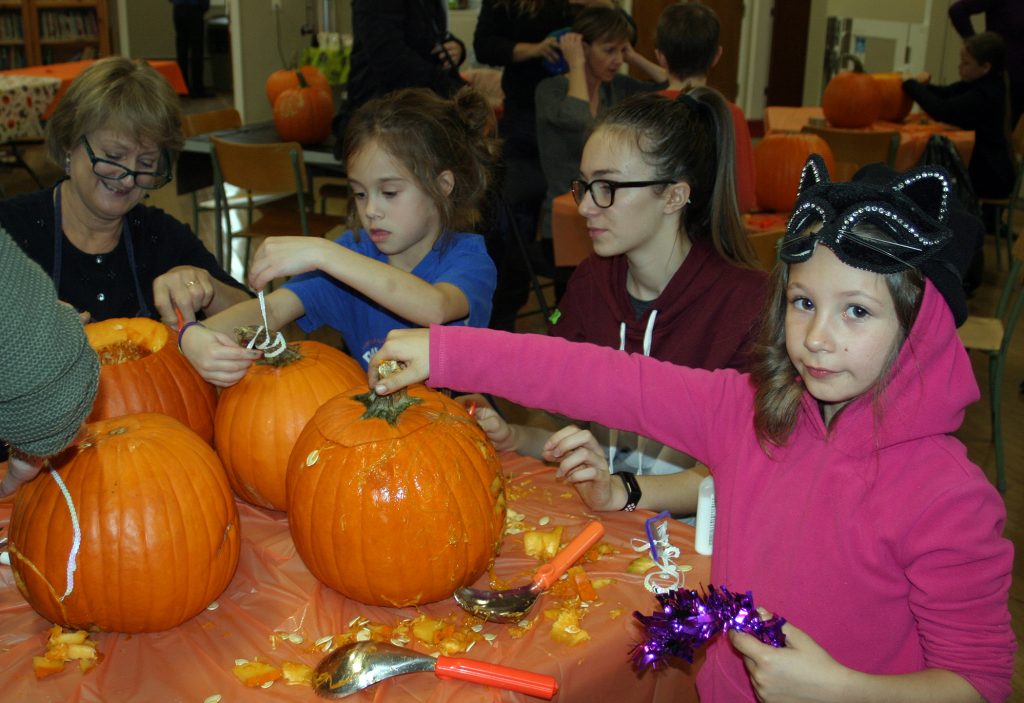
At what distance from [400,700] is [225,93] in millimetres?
12411

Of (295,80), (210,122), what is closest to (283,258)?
(210,122)

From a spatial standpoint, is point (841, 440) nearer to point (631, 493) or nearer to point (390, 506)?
point (631, 493)

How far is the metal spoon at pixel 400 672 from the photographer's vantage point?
111 cm

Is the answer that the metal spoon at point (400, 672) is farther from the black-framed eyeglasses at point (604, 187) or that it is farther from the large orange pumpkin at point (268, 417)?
the black-framed eyeglasses at point (604, 187)

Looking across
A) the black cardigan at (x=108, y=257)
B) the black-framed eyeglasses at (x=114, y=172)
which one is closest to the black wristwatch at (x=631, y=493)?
the black cardigan at (x=108, y=257)

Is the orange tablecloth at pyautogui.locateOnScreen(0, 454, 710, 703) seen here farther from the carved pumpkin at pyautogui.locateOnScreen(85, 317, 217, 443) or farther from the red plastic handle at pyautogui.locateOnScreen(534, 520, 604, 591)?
the carved pumpkin at pyautogui.locateOnScreen(85, 317, 217, 443)

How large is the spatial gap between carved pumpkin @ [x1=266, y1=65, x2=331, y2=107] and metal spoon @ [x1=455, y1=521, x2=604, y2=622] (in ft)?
15.3

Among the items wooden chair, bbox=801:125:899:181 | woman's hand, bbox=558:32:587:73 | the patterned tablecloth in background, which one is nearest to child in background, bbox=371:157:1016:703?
woman's hand, bbox=558:32:587:73

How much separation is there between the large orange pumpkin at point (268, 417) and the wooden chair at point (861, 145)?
4046mm

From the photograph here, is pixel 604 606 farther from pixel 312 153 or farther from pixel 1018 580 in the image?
pixel 312 153

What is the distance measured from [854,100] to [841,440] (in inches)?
190

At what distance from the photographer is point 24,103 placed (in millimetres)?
6148

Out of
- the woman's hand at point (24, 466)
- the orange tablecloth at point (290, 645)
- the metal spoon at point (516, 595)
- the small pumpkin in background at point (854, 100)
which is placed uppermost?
the small pumpkin in background at point (854, 100)

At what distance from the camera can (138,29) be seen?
1196 cm
